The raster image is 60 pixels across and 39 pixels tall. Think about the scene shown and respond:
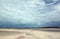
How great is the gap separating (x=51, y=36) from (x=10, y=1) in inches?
15.6

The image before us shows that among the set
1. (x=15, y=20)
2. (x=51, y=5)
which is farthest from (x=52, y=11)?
(x=15, y=20)

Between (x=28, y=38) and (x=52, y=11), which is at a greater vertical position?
(x=52, y=11)

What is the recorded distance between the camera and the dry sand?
0.83 meters

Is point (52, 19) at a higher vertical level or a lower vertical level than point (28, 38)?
higher

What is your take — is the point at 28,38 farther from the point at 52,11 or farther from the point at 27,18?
the point at 52,11

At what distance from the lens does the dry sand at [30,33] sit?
0.83 m

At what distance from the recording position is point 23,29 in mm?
864

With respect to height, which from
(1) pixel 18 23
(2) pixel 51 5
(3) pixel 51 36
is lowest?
(3) pixel 51 36

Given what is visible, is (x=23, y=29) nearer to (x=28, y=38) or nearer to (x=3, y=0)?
(x=28, y=38)

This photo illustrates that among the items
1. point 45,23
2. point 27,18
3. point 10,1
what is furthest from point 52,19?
point 10,1

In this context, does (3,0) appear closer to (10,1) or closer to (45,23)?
(10,1)

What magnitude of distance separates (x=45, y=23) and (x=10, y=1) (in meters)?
0.31

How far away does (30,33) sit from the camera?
2.78 feet

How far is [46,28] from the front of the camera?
2.84 ft
